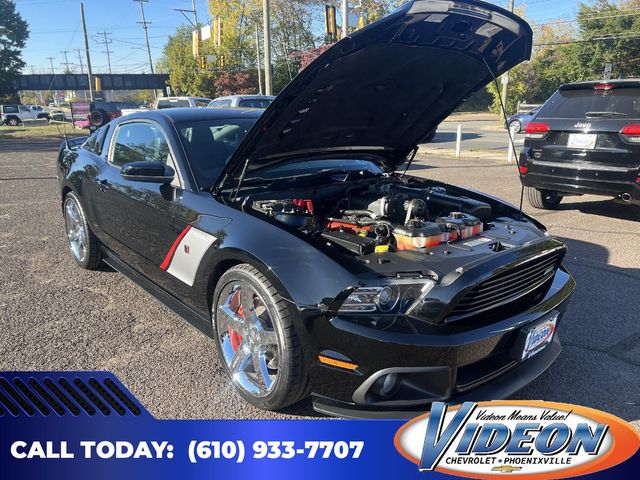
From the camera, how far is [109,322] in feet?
11.7

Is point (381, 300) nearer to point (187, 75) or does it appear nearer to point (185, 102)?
point (185, 102)

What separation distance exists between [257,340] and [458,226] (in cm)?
126

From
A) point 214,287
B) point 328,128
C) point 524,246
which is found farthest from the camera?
point 328,128

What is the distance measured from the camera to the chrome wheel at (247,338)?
2500 mm

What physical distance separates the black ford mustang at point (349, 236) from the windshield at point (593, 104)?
3071mm

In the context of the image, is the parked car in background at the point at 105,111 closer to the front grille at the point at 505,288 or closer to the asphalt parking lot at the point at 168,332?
the asphalt parking lot at the point at 168,332

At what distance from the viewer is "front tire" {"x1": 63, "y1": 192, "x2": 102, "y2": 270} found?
174 inches

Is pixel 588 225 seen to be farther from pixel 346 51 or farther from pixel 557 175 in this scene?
pixel 346 51

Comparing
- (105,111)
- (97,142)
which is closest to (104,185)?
(97,142)

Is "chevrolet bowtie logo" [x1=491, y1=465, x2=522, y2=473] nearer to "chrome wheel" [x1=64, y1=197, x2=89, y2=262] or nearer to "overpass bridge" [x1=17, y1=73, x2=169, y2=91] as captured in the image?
"chrome wheel" [x1=64, y1=197, x2=89, y2=262]

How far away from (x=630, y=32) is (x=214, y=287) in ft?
157

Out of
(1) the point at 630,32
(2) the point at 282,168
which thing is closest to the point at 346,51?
(2) the point at 282,168

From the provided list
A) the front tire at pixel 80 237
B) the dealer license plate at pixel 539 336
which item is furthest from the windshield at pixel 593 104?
the front tire at pixel 80 237

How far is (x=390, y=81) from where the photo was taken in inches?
134
